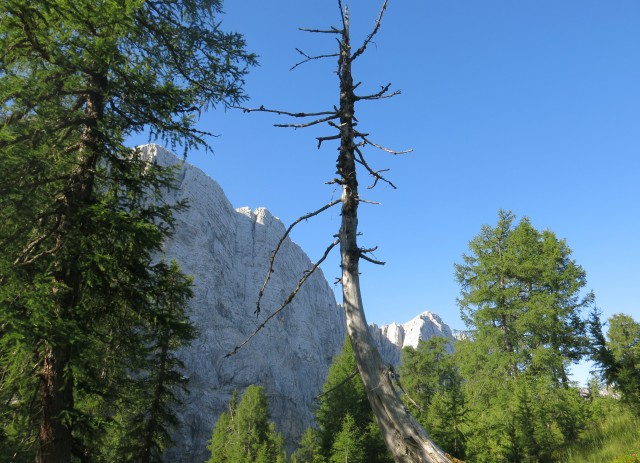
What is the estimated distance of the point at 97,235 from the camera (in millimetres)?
6602

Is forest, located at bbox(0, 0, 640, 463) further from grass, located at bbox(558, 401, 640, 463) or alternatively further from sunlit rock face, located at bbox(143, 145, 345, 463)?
sunlit rock face, located at bbox(143, 145, 345, 463)

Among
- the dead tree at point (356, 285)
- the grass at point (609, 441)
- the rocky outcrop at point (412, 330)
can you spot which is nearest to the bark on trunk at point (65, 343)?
the dead tree at point (356, 285)

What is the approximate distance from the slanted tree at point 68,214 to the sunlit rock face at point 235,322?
205 feet

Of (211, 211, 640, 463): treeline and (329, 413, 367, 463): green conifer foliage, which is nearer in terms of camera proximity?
(211, 211, 640, 463): treeline

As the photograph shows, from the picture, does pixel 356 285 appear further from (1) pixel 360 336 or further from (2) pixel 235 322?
(2) pixel 235 322

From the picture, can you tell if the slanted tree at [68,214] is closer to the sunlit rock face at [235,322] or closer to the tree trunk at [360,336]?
the tree trunk at [360,336]

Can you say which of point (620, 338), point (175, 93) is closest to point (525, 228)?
point (175, 93)

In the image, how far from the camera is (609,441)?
444 inches

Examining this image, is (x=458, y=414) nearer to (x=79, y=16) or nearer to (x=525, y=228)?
(x=525, y=228)

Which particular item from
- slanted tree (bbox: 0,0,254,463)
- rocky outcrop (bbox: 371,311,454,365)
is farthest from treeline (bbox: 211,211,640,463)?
rocky outcrop (bbox: 371,311,454,365)

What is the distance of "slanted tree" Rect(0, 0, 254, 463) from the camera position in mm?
5500

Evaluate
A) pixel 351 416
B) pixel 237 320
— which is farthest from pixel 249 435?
pixel 237 320

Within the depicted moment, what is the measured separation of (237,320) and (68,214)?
280 ft

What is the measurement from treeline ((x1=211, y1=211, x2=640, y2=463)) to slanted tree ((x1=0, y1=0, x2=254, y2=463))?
11.5m
